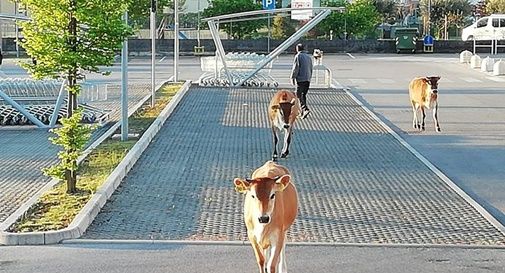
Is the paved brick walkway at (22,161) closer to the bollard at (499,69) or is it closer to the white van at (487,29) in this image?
the bollard at (499,69)

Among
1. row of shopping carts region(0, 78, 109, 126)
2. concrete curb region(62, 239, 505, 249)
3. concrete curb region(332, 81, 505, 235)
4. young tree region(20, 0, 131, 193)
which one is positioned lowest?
concrete curb region(62, 239, 505, 249)

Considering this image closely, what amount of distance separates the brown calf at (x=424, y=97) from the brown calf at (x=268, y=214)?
12918mm

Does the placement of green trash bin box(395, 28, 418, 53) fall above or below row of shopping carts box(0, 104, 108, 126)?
above

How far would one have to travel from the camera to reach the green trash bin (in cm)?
6203

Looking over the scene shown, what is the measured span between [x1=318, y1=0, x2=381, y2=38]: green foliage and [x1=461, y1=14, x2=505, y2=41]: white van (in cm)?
720

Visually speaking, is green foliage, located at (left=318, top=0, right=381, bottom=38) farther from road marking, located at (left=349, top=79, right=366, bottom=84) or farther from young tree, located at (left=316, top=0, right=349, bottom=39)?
road marking, located at (left=349, top=79, right=366, bottom=84)

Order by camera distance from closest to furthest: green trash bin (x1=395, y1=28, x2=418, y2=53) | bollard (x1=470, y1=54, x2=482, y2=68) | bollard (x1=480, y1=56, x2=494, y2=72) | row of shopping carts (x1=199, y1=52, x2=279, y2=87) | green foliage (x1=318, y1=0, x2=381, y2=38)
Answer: row of shopping carts (x1=199, y1=52, x2=279, y2=87) < bollard (x1=480, y1=56, x2=494, y2=72) < bollard (x1=470, y1=54, x2=482, y2=68) < green trash bin (x1=395, y1=28, x2=418, y2=53) < green foliage (x1=318, y1=0, x2=381, y2=38)

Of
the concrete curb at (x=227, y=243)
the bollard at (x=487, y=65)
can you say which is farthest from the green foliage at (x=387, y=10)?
the concrete curb at (x=227, y=243)

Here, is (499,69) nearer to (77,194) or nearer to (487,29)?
(487,29)

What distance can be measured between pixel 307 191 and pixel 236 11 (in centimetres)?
5235

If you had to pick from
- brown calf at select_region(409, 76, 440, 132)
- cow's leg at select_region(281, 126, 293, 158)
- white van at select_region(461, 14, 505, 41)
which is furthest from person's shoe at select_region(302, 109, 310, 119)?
white van at select_region(461, 14, 505, 41)

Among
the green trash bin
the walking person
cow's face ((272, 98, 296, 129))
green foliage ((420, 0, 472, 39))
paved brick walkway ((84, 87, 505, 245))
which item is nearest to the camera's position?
paved brick walkway ((84, 87, 505, 245))

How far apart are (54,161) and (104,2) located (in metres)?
4.60

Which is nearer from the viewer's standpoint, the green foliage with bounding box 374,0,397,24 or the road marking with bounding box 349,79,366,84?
the road marking with bounding box 349,79,366,84
